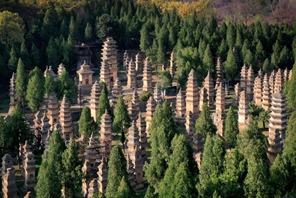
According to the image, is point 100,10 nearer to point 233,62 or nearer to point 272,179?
point 233,62

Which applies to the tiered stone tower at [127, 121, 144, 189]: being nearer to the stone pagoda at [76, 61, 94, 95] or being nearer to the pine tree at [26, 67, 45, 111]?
the pine tree at [26, 67, 45, 111]

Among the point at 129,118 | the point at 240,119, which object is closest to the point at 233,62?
the point at 240,119

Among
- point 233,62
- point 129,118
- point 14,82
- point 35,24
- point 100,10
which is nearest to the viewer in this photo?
point 129,118

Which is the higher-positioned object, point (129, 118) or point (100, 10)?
point (100, 10)

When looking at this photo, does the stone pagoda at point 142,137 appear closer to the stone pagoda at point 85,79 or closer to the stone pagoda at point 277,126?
the stone pagoda at point 277,126

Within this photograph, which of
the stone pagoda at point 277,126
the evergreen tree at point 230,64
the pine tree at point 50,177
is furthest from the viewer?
the evergreen tree at point 230,64

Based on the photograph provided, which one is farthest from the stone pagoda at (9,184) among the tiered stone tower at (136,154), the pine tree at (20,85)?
the pine tree at (20,85)
